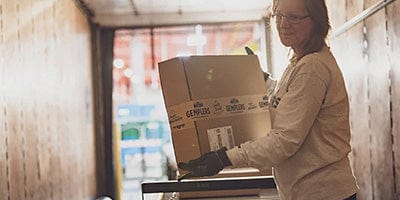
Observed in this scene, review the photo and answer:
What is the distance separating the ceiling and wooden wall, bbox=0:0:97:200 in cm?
38

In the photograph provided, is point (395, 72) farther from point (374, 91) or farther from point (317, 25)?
point (317, 25)

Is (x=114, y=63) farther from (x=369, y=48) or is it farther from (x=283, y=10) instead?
(x=283, y=10)

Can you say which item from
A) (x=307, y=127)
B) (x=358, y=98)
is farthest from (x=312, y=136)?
(x=358, y=98)

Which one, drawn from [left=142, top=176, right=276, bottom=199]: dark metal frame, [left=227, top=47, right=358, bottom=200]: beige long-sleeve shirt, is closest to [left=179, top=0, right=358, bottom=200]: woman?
[left=227, top=47, right=358, bottom=200]: beige long-sleeve shirt

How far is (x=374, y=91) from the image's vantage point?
270 centimetres

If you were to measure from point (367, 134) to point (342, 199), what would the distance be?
54.0 inches

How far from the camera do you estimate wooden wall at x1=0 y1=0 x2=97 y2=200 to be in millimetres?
3164

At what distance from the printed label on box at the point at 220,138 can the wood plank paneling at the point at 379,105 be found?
3.49 ft

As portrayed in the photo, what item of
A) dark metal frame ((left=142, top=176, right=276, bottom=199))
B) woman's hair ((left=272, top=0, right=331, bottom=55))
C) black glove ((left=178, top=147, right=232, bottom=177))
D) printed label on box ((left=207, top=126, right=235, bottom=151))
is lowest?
dark metal frame ((left=142, top=176, right=276, bottom=199))

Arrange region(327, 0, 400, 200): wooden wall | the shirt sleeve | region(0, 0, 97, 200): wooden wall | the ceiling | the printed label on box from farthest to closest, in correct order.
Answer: the ceiling
region(0, 0, 97, 200): wooden wall
region(327, 0, 400, 200): wooden wall
the printed label on box
the shirt sleeve

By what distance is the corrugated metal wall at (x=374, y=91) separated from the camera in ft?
7.75

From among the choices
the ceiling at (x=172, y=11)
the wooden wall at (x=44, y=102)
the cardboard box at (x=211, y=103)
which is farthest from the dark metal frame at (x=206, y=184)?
the ceiling at (x=172, y=11)

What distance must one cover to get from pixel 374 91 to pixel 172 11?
3.88 meters

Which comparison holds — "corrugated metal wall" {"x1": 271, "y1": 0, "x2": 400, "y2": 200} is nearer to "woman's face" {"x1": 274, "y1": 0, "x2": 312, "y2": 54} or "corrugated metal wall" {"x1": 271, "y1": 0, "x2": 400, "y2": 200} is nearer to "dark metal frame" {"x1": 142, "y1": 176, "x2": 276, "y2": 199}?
"dark metal frame" {"x1": 142, "y1": 176, "x2": 276, "y2": 199}
